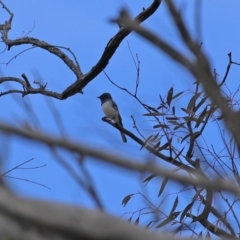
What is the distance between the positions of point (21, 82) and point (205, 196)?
1702 mm

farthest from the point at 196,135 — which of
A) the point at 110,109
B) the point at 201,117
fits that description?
the point at 110,109

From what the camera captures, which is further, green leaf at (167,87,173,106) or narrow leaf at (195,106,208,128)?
green leaf at (167,87,173,106)

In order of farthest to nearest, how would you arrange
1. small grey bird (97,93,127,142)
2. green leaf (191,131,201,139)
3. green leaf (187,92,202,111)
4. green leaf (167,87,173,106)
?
small grey bird (97,93,127,142), green leaf (167,87,173,106), green leaf (187,92,202,111), green leaf (191,131,201,139)

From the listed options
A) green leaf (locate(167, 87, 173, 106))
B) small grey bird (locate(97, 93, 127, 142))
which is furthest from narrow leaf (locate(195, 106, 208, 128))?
small grey bird (locate(97, 93, 127, 142))

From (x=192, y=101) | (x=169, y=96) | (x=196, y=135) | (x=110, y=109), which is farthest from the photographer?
(x=110, y=109)

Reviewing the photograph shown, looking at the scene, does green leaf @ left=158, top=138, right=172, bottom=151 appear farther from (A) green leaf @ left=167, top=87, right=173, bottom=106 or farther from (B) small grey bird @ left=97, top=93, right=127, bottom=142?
(B) small grey bird @ left=97, top=93, right=127, bottom=142

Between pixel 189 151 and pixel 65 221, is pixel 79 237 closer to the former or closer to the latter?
pixel 65 221

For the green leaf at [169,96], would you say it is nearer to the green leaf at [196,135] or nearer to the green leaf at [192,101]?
the green leaf at [192,101]

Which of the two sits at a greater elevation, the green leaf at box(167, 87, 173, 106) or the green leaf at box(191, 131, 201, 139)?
the green leaf at box(167, 87, 173, 106)

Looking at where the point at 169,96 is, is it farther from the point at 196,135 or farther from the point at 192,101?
the point at 196,135

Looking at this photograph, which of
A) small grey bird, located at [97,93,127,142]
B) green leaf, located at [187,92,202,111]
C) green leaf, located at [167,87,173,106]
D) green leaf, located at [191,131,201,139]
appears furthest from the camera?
small grey bird, located at [97,93,127,142]

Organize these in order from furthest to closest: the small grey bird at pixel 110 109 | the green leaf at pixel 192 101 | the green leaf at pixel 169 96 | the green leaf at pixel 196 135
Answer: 1. the small grey bird at pixel 110 109
2. the green leaf at pixel 169 96
3. the green leaf at pixel 192 101
4. the green leaf at pixel 196 135

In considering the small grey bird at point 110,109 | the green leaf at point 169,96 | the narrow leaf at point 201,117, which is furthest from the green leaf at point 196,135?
the small grey bird at point 110,109

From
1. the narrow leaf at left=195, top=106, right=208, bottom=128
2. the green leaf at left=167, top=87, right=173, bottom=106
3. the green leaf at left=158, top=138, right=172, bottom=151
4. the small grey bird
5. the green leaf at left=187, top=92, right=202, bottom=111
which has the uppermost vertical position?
the small grey bird
